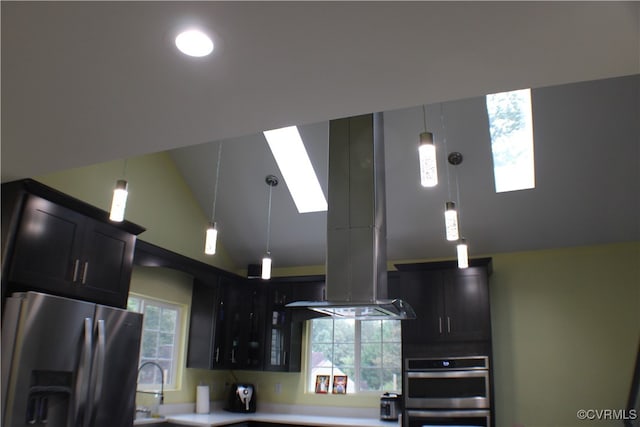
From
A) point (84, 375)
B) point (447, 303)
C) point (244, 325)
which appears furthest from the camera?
point (244, 325)

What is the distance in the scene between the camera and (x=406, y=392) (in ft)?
17.4

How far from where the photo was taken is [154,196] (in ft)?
18.1

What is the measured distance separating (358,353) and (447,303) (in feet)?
4.48

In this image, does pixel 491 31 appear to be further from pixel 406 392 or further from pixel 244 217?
pixel 244 217

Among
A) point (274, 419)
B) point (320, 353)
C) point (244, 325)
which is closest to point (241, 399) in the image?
point (274, 419)

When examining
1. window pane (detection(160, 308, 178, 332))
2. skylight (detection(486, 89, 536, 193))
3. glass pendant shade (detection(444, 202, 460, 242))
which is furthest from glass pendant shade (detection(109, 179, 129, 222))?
skylight (detection(486, 89, 536, 193))

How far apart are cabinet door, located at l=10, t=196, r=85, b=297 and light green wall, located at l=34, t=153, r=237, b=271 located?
0.82 m

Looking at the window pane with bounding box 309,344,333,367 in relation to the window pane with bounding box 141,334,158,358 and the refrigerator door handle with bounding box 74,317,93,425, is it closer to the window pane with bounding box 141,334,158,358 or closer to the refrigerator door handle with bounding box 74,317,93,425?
the window pane with bounding box 141,334,158,358

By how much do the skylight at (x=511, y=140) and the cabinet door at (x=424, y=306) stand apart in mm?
1192

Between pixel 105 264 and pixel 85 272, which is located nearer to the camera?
pixel 85 272

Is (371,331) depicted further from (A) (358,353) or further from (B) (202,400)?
(B) (202,400)

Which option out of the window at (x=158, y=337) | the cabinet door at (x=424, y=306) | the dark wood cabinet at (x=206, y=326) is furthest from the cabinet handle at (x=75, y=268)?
the cabinet door at (x=424, y=306)

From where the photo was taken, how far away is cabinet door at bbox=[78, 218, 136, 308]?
374cm

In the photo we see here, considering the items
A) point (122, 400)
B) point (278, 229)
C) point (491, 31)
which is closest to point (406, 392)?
point (278, 229)
